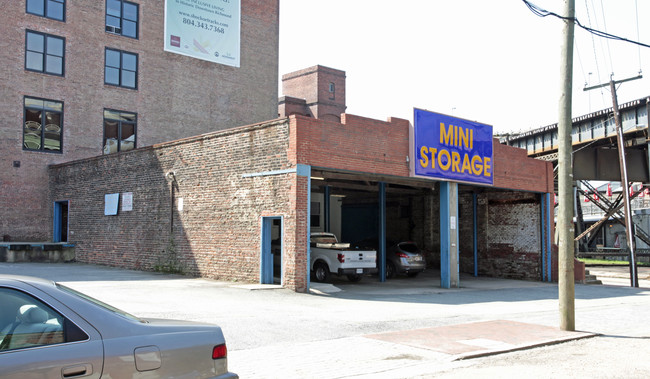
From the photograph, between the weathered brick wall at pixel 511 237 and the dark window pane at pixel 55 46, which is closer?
the weathered brick wall at pixel 511 237

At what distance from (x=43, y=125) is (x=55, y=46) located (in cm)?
396

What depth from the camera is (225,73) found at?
3438cm

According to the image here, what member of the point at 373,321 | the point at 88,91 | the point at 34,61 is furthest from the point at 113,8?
the point at 373,321

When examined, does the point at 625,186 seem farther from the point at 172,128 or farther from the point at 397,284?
the point at 172,128

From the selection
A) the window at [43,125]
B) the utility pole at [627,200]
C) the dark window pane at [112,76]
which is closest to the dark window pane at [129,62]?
the dark window pane at [112,76]

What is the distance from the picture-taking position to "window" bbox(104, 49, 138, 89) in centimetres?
2995

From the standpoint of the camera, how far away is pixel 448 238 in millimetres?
19516

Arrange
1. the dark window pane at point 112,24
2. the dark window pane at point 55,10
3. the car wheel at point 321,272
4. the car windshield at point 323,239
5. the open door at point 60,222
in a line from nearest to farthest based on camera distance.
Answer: the car wheel at point 321,272, the car windshield at point 323,239, the open door at point 60,222, the dark window pane at point 55,10, the dark window pane at point 112,24

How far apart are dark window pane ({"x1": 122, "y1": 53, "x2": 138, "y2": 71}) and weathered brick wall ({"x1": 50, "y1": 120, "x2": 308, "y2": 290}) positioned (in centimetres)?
806

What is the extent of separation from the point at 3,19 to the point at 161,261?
1527cm

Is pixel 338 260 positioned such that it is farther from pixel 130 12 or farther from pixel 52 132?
pixel 130 12

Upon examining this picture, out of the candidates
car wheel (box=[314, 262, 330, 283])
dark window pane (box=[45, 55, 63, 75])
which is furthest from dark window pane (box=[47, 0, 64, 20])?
car wheel (box=[314, 262, 330, 283])

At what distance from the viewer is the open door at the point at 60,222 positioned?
27.3 m

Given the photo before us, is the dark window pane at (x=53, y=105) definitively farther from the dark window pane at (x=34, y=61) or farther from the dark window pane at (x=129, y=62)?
the dark window pane at (x=129, y=62)
